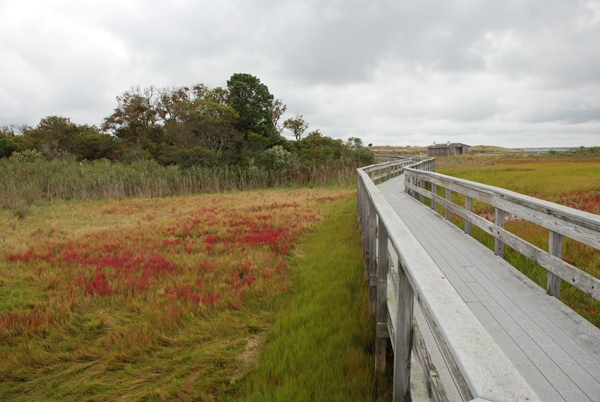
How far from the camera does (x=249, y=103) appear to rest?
94.3 feet

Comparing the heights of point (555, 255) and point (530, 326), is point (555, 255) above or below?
above

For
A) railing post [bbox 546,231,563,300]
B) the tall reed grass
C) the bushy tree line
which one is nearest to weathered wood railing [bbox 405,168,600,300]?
railing post [bbox 546,231,563,300]

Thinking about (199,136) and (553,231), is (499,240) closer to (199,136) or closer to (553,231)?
(553,231)

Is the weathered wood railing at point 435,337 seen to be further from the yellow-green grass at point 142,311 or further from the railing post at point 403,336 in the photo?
the yellow-green grass at point 142,311

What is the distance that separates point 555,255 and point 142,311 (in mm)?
4894

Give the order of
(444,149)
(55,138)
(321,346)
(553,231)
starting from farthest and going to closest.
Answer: (444,149) → (55,138) → (553,231) → (321,346)

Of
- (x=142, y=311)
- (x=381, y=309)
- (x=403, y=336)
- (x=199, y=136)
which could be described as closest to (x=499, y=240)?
(x=381, y=309)

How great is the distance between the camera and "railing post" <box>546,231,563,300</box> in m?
3.42

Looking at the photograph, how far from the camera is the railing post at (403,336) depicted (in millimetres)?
1820

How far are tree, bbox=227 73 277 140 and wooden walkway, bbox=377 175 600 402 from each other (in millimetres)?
24309

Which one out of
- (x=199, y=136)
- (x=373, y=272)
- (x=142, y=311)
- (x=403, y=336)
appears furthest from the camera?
(x=199, y=136)

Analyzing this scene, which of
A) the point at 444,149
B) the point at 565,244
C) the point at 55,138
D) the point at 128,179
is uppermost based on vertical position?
Answer: the point at 55,138

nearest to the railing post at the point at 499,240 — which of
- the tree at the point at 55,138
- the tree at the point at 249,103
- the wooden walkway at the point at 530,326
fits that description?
the wooden walkway at the point at 530,326

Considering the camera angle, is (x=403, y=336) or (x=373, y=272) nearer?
(x=403, y=336)
